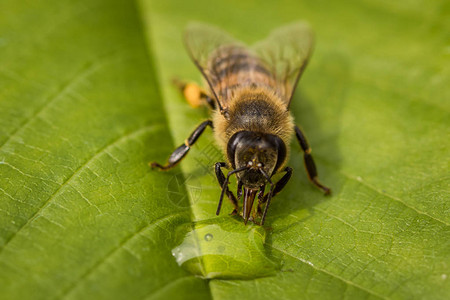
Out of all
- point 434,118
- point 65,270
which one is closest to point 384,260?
point 434,118

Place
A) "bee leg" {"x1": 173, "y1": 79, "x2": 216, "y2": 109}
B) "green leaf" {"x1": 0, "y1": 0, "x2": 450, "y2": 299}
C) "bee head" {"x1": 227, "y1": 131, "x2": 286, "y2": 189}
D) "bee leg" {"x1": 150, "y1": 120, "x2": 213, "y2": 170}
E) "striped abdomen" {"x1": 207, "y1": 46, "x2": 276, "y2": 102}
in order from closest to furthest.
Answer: "green leaf" {"x1": 0, "y1": 0, "x2": 450, "y2": 299}
"bee head" {"x1": 227, "y1": 131, "x2": 286, "y2": 189}
"bee leg" {"x1": 150, "y1": 120, "x2": 213, "y2": 170}
"striped abdomen" {"x1": 207, "y1": 46, "x2": 276, "y2": 102}
"bee leg" {"x1": 173, "y1": 79, "x2": 216, "y2": 109}

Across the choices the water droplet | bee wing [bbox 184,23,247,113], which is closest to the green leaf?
the water droplet

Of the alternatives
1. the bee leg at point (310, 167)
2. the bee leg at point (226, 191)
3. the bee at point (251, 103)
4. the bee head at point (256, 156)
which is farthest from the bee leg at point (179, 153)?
the bee leg at point (310, 167)

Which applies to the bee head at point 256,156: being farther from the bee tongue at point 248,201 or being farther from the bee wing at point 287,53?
the bee wing at point 287,53

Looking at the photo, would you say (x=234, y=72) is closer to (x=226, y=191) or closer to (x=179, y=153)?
(x=179, y=153)

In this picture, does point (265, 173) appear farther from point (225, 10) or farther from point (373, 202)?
point (225, 10)

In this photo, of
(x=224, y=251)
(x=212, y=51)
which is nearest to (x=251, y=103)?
(x=212, y=51)

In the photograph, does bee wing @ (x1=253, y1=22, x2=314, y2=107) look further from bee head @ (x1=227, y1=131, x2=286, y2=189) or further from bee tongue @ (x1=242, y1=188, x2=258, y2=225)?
bee tongue @ (x1=242, y1=188, x2=258, y2=225)
